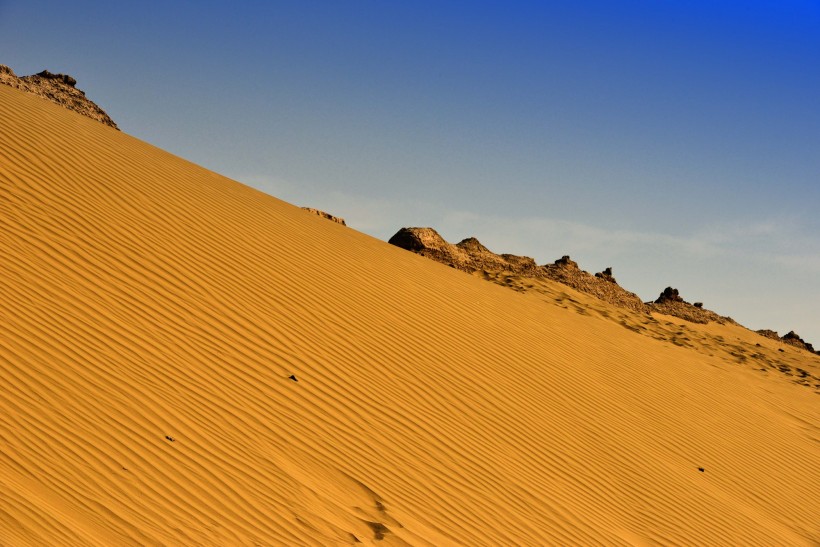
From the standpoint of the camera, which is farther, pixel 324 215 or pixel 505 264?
pixel 505 264

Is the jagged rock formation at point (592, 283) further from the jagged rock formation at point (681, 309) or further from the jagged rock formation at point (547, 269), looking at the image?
the jagged rock formation at point (681, 309)

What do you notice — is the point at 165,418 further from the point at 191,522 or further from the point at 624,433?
the point at 624,433

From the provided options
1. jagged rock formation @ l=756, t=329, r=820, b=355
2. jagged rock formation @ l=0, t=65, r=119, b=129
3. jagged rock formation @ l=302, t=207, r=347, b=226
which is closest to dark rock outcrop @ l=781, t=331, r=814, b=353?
jagged rock formation @ l=756, t=329, r=820, b=355

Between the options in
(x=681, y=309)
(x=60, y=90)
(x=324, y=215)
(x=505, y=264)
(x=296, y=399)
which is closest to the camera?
(x=296, y=399)

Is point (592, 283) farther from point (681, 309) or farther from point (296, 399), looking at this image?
point (296, 399)

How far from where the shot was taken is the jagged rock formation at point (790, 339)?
25.7 m

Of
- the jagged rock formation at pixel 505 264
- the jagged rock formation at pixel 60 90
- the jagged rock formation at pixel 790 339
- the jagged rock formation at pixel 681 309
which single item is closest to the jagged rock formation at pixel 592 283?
the jagged rock formation at pixel 505 264

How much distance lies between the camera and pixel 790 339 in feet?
85.7

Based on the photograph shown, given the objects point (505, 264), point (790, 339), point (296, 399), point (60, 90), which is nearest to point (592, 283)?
point (505, 264)

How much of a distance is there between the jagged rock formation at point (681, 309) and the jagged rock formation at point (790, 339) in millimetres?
1641

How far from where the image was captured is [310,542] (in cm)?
549

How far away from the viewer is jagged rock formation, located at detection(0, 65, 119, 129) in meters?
19.9

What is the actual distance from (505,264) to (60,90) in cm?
1243

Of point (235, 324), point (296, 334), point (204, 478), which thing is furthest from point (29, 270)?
point (204, 478)
